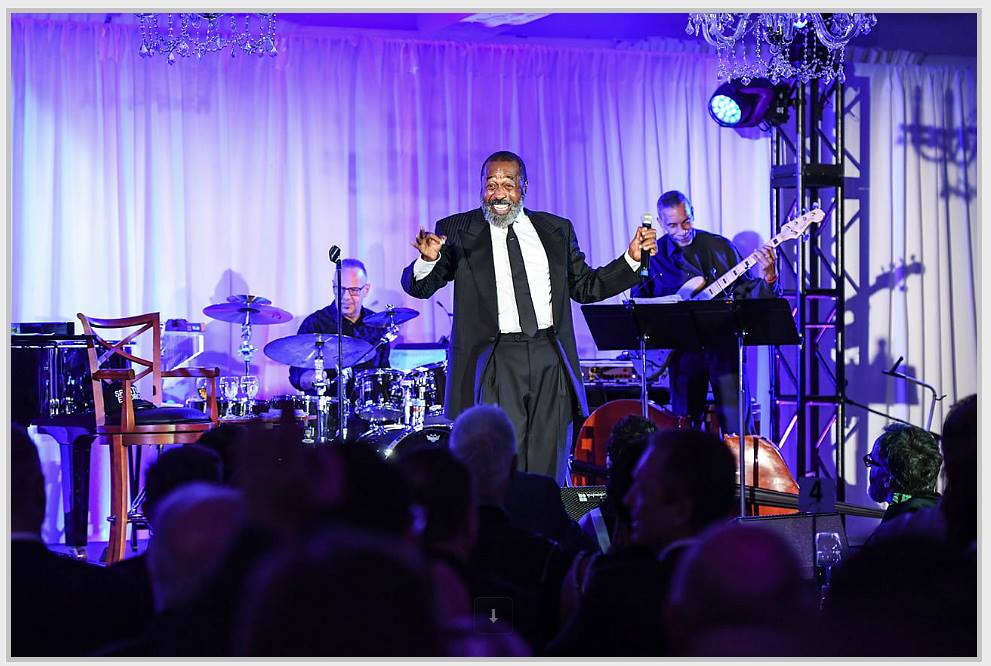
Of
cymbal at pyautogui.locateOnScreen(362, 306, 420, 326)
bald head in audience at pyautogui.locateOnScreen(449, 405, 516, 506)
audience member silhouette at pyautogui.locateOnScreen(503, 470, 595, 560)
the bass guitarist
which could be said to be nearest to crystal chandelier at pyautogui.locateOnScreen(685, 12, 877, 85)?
the bass guitarist

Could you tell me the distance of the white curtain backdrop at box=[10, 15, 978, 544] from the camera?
8008 mm

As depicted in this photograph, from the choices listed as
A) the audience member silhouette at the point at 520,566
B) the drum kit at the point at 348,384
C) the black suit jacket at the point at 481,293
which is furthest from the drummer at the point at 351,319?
the audience member silhouette at the point at 520,566

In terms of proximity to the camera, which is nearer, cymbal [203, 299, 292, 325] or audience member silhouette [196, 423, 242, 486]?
audience member silhouette [196, 423, 242, 486]

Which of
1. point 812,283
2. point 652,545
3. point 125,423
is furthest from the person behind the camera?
point 812,283

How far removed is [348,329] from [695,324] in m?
3.04

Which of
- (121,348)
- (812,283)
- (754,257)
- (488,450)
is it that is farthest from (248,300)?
(488,450)

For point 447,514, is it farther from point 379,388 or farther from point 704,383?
point 704,383

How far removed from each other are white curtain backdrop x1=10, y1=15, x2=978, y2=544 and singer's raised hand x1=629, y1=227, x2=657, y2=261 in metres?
3.98

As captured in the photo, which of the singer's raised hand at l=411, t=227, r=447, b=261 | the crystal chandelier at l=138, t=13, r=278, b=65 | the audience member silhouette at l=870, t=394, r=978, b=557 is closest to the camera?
the audience member silhouette at l=870, t=394, r=978, b=557

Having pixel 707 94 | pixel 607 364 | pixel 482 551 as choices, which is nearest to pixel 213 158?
pixel 607 364

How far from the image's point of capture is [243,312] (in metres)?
7.42

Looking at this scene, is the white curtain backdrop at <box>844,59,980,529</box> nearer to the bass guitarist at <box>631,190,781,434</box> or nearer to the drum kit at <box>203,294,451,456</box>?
the bass guitarist at <box>631,190,781,434</box>

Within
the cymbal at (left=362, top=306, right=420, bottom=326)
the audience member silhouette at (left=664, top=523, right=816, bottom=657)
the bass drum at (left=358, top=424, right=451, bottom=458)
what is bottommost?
the bass drum at (left=358, top=424, right=451, bottom=458)

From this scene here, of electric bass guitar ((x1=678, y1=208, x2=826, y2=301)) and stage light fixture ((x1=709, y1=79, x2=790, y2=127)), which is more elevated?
stage light fixture ((x1=709, y1=79, x2=790, y2=127))
